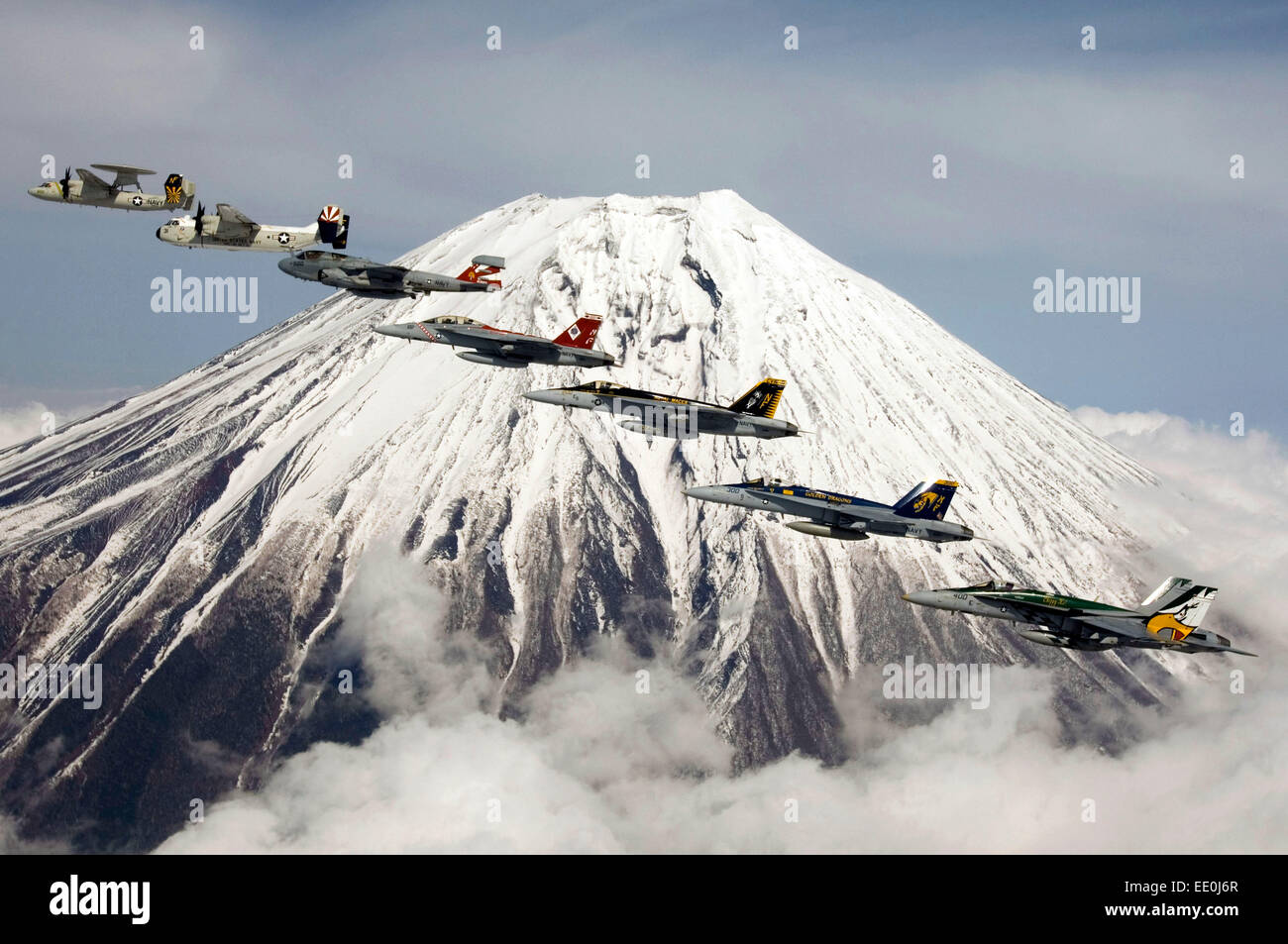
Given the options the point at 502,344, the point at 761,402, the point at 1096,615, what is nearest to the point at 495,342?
the point at 502,344

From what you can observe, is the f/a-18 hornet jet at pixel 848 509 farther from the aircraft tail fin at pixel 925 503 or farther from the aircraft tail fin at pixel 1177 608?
the aircraft tail fin at pixel 1177 608

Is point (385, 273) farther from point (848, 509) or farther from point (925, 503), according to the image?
point (925, 503)

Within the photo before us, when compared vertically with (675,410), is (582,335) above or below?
above

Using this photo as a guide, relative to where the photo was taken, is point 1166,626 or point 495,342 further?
point 495,342

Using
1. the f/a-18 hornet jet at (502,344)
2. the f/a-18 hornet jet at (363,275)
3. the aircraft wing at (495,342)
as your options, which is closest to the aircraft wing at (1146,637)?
the f/a-18 hornet jet at (502,344)

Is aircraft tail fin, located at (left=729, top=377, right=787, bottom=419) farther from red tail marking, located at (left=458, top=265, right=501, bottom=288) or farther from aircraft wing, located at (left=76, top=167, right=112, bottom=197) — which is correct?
aircraft wing, located at (left=76, top=167, right=112, bottom=197)
